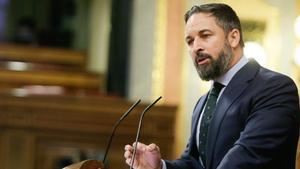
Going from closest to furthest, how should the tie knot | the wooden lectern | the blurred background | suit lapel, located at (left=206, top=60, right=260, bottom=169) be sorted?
the wooden lectern < suit lapel, located at (left=206, top=60, right=260, bottom=169) < the tie knot < the blurred background

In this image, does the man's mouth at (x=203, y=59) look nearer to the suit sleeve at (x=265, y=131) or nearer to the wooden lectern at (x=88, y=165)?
the suit sleeve at (x=265, y=131)

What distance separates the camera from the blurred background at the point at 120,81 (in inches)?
151

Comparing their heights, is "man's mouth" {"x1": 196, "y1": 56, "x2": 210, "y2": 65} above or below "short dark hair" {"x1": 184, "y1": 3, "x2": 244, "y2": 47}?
below

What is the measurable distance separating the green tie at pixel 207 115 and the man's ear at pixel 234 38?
117 millimetres

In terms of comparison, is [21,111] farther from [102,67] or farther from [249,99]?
[249,99]

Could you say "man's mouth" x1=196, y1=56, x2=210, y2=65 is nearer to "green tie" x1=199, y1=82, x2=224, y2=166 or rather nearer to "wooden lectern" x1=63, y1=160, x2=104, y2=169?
"green tie" x1=199, y1=82, x2=224, y2=166

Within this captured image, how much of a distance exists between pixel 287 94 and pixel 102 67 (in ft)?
13.1

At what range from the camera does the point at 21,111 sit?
12.6ft

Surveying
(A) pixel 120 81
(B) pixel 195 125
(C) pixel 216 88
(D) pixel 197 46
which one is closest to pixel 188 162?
(B) pixel 195 125

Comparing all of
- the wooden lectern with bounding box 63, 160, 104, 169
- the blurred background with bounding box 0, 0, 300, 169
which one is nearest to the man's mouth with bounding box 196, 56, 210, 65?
the wooden lectern with bounding box 63, 160, 104, 169

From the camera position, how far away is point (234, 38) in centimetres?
154

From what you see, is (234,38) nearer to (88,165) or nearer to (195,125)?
(195,125)

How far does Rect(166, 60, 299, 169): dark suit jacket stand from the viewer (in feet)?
4.53

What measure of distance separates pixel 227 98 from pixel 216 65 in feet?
0.30
